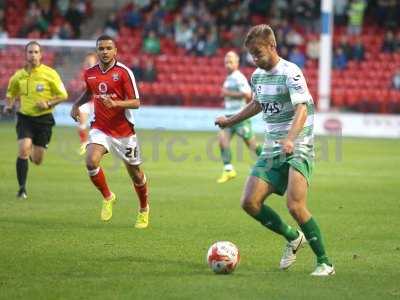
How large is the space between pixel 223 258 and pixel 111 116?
359 centimetres

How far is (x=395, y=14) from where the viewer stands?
3328 cm

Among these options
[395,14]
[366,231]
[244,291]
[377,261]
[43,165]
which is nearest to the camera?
[244,291]

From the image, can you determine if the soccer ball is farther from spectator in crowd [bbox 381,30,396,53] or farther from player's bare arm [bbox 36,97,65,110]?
spectator in crowd [bbox 381,30,396,53]

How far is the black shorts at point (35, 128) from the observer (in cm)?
1406

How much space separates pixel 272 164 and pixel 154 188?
7225mm

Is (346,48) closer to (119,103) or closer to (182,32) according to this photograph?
(182,32)

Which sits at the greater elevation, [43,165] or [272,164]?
[272,164]

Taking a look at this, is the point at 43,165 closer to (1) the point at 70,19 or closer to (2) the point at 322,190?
(2) the point at 322,190

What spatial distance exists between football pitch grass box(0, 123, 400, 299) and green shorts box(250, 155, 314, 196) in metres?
0.83

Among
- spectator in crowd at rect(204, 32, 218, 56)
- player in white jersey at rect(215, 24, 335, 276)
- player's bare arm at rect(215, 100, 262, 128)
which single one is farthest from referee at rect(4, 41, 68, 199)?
spectator in crowd at rect(204, 32, 218, 56)

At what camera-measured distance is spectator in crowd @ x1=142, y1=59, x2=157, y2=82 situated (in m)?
32.4

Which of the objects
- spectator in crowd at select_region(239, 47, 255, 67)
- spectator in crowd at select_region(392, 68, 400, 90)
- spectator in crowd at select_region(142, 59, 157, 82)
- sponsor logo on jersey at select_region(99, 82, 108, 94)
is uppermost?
sponsor logo on jersey at select_region(99, 82, 108, 94)

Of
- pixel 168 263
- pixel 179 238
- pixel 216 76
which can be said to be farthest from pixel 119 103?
pixel 216 76

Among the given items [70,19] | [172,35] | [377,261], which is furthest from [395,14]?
[377,261]
